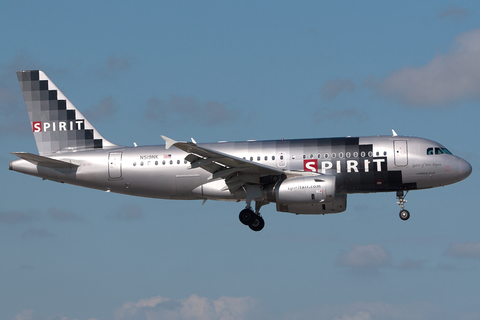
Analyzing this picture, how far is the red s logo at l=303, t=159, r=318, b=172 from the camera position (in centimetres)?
4012

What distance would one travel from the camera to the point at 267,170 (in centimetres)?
3941

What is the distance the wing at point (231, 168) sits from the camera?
124 feet

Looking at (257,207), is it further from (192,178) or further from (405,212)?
(405,212)

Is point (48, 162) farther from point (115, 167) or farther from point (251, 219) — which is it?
point (251, 219)

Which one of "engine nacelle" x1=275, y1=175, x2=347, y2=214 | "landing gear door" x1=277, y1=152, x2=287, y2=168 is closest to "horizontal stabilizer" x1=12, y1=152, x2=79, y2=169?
"landing gear door" x1=277, y1=152, x2=287, y2=168

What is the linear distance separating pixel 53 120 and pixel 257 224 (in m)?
15.5

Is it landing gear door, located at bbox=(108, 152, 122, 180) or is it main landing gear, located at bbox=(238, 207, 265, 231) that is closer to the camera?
main landing gear, located at bbox=(238, 207, 265, 231)

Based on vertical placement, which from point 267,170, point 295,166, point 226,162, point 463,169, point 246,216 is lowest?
point 246,216

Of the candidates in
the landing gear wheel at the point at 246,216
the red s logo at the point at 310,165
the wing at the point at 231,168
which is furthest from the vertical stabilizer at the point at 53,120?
the red s logo at the point at 310,165

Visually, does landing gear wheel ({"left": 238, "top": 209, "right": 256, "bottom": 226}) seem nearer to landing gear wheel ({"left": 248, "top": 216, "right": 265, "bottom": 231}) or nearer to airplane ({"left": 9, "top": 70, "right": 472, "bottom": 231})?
airplane ({"left": 9, "top": 70, "right": 472, "bottom": 231})

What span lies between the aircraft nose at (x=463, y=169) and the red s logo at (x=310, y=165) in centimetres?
808

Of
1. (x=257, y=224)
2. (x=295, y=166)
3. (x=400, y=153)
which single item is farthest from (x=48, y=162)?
(x=400, y=153)

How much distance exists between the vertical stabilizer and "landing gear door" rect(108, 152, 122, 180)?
2.62 metres

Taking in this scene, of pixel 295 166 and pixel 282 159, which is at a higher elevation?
pixel 282 159
